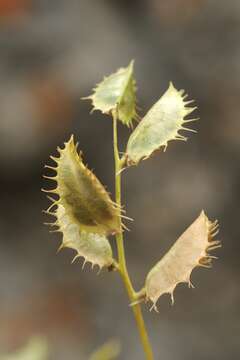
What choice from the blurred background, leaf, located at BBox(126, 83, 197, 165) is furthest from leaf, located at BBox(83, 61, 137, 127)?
the blurred background

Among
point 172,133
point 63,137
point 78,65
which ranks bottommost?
point 172,133

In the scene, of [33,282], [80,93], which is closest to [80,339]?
[33,282]

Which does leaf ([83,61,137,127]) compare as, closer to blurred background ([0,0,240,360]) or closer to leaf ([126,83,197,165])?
leaf ([126,83,197,165])

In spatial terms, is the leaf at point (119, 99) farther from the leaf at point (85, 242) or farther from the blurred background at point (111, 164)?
the blurred background at point (111, 164)

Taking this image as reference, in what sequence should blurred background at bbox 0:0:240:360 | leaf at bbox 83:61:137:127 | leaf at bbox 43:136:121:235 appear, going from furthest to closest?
blurred background at bbox 0:0:240:360
leaf at bbox 83:61:137:127
leaf at bbox 43:136:121:235

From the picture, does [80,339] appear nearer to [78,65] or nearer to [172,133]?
[78,65]
